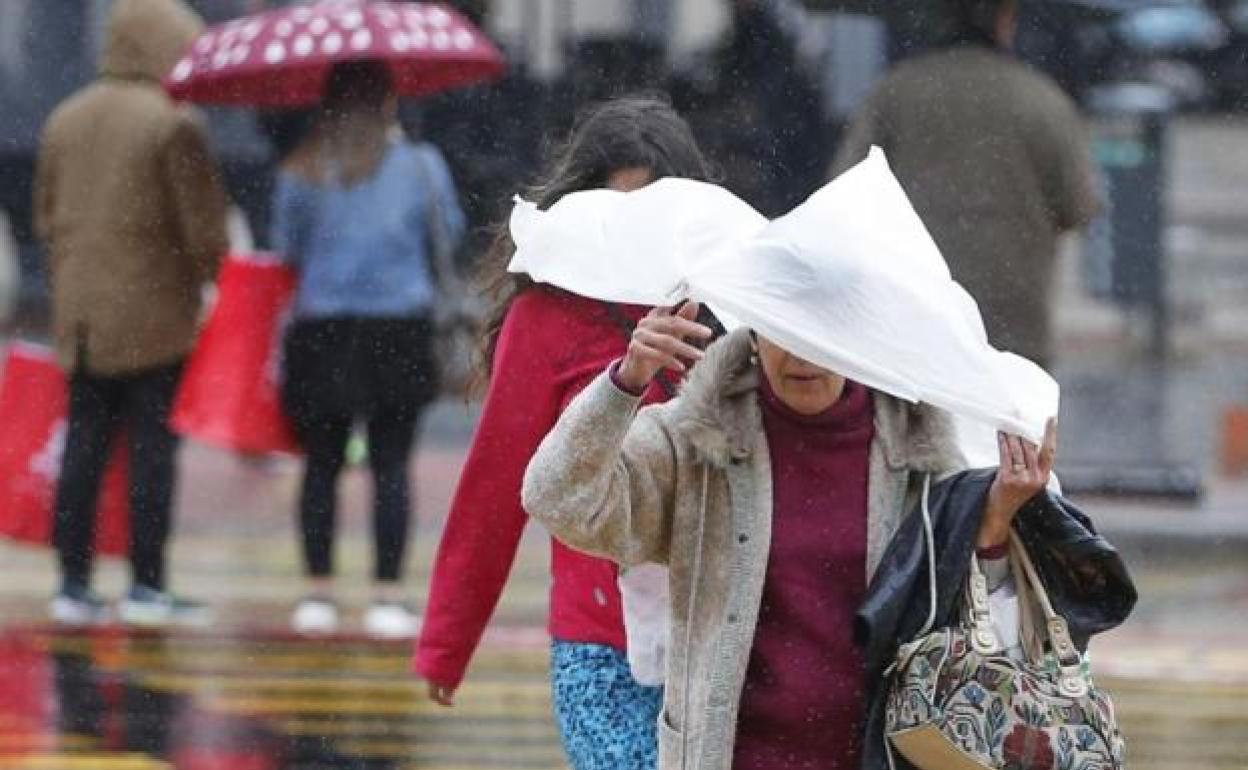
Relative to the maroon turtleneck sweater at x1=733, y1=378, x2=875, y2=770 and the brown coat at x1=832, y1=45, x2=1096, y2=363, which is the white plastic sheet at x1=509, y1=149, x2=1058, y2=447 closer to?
the maroon turtleneck sweater at x1=733, y1=378, x2=875, y2=770

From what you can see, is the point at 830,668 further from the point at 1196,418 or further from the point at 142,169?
the point at 1196,418

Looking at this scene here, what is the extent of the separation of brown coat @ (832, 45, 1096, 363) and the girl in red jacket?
3.63 meters

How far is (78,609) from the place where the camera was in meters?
9.98

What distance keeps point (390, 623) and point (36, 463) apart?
1285 millimetres

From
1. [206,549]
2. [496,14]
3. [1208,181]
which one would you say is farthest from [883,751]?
[1208,181]

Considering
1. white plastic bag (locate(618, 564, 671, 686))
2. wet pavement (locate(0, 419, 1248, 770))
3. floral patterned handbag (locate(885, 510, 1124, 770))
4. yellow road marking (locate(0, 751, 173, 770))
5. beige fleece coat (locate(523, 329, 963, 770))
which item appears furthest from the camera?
wet pavement (locate(0, 419, 1248, 770))

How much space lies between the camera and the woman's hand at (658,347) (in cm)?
416

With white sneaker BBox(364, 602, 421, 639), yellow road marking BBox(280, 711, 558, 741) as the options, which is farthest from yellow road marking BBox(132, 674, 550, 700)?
white sneaker BBox(364, 602, 421, 639)

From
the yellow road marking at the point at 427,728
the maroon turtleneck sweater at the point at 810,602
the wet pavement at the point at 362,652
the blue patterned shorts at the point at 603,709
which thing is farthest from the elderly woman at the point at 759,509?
the yellow road marking at the point at 427,728

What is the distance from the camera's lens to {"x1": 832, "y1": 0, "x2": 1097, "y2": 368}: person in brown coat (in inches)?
344

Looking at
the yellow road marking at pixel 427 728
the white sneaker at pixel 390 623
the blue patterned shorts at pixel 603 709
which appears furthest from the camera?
the white sneaker at pixel 390 623

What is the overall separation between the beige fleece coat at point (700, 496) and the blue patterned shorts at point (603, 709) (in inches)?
16.9

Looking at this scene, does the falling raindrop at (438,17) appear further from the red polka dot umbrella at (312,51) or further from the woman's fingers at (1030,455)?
the woman's fingers at (1030,455)

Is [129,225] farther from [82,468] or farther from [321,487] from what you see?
[321,487]
